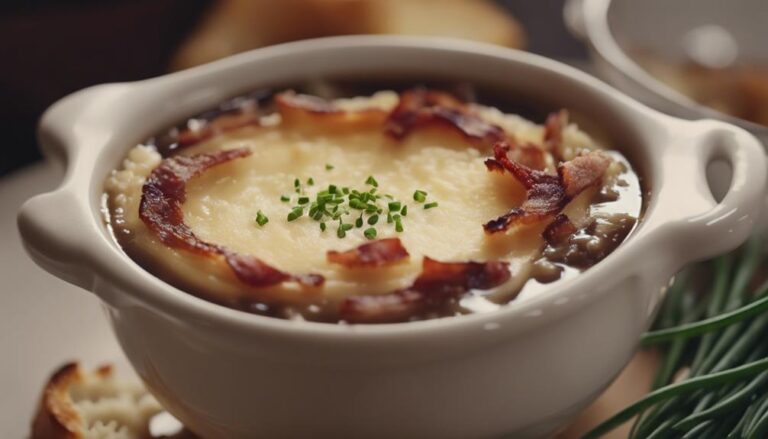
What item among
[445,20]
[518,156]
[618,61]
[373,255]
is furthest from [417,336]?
[445,20]

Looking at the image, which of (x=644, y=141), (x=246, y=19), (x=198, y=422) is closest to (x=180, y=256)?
(x=198, y=422)

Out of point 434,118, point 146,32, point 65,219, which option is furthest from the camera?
point 146,32

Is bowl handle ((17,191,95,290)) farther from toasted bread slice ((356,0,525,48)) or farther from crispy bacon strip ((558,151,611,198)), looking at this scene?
toasted bread slice ((356,0,525,48))

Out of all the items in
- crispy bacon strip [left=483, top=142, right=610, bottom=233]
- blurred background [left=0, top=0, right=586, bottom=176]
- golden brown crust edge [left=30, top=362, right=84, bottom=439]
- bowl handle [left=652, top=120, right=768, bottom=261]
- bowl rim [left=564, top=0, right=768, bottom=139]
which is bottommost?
golden brown crust edge [left=30, top=362, right=84, bottom=439]

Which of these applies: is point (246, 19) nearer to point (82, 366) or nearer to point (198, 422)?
point (82, 366)

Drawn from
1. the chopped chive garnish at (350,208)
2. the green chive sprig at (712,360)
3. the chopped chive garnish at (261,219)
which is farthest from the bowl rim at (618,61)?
the chopped chive garnish at (261,219)

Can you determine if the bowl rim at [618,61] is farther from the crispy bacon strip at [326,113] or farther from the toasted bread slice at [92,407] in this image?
the toasted bread slice at [92,407]

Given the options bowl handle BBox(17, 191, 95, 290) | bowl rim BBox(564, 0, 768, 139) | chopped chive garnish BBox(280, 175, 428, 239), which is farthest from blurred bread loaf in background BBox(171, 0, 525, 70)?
bowl handle BBox(17, 191, 95, 290)

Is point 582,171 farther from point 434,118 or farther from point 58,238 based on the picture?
point 58,238
